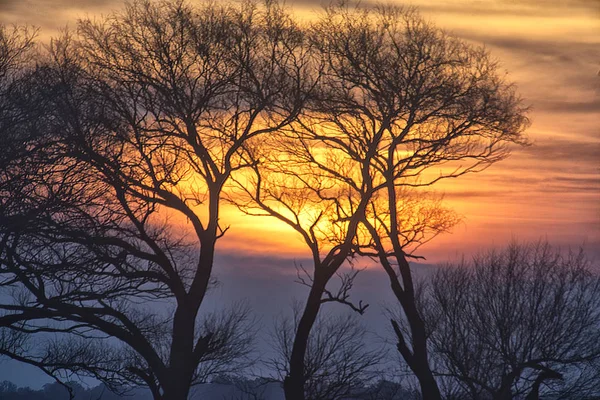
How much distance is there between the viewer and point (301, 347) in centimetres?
1877

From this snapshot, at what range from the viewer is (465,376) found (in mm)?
22359

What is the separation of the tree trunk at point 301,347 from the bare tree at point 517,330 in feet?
17.1

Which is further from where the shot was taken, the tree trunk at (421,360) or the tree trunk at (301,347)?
the tree trunk at (421,360)

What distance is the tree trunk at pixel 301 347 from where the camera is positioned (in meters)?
18.7

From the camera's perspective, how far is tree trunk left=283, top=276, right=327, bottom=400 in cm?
1873

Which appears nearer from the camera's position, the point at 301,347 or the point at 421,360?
the point at 301,347

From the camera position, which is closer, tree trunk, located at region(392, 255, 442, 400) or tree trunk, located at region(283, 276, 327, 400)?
tree trunk, located at region(283, 276, 327, 400)

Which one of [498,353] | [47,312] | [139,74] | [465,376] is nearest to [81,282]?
[47,312]

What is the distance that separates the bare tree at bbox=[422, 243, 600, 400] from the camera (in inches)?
907

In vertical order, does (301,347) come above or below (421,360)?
above

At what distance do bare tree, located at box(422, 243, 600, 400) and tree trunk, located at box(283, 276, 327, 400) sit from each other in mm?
5214

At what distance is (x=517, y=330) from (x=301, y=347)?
8.40 metres

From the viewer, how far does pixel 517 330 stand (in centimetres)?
2416

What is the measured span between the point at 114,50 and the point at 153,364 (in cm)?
685
